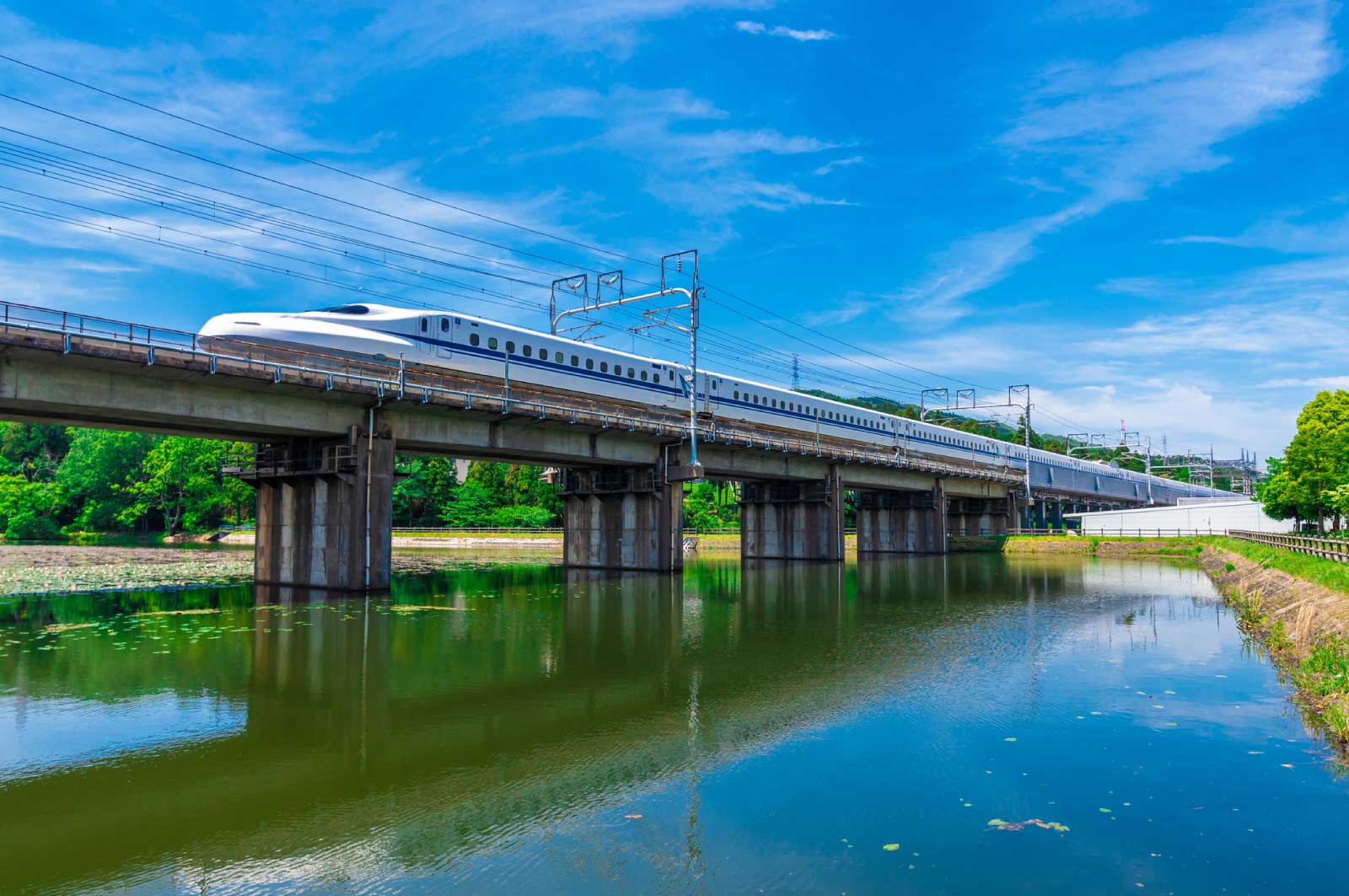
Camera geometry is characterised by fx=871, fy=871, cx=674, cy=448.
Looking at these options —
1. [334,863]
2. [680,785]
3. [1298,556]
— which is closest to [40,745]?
[334,863]

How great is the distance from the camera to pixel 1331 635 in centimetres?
1858

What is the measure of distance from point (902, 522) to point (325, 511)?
61.6m

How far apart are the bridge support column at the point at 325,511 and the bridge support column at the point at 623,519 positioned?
17530 millimetres

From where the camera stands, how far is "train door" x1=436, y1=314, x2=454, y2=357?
130 ft

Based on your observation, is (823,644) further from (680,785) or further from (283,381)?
(283,381)

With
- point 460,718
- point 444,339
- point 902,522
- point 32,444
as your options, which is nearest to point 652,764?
point 460,718

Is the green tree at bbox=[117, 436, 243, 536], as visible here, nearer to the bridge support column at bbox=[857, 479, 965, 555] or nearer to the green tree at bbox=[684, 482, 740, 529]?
the green tree at bbox=[684, 482, 740, 529]

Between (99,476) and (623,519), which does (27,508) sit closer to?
(99,476)

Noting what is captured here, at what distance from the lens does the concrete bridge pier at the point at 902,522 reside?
82.9 metres

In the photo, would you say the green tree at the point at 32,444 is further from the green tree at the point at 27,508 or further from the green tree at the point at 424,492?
the green tree at the point at 424,492

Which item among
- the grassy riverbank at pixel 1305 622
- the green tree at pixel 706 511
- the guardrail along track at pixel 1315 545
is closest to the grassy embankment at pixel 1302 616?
the grassy riverbank at pixel 1305 622

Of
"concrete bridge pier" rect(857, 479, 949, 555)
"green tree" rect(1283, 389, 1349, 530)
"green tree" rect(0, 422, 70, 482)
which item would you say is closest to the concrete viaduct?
"concrete bridge pier" rect(857, 479, 949, 555)

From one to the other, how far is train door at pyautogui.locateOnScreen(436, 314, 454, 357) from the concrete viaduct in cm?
161

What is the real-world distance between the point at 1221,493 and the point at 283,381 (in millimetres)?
187100
